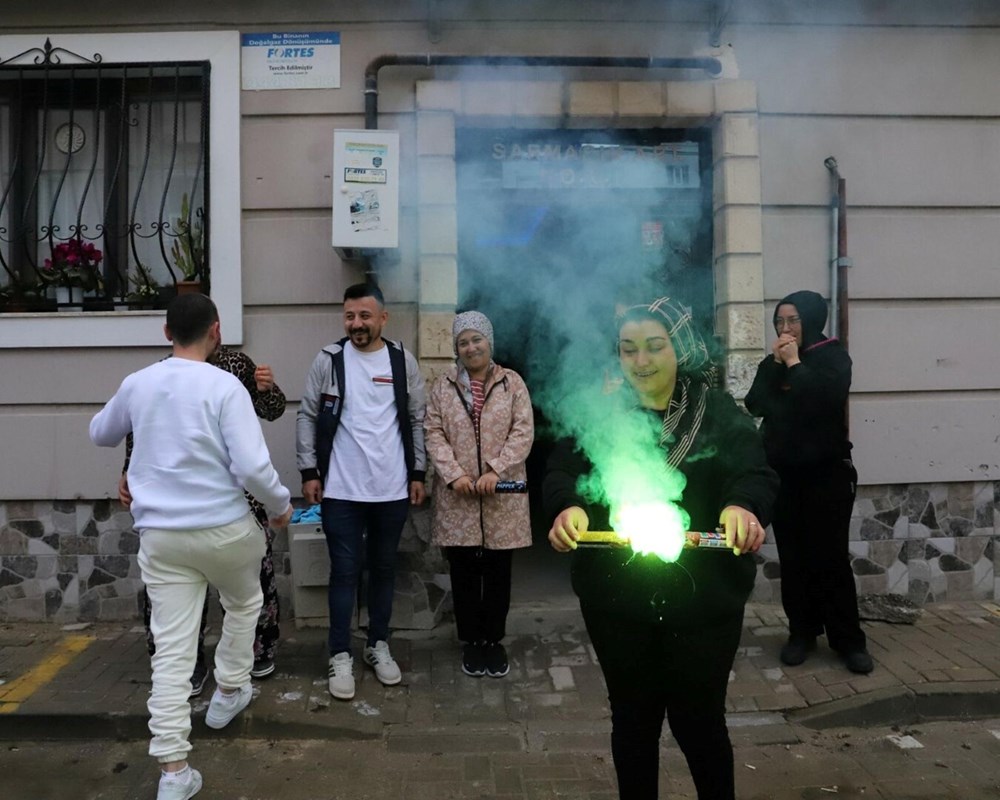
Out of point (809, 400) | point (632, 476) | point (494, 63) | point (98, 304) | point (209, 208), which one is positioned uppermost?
point (494, 63)

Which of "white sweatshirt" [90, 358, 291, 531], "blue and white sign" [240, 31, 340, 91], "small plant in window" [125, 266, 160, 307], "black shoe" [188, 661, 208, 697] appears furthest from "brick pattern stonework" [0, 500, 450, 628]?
"blue and white sign" [240, 31, 340, 91]

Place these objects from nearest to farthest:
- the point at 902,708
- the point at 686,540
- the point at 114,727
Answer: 1. the point at 686,540
2. the point at 114,727
3. the point at 902,708

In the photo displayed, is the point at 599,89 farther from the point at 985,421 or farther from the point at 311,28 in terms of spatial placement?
the point at 985,421

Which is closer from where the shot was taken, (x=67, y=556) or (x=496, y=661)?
(x=496, y=661)

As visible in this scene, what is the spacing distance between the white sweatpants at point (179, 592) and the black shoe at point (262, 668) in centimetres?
99

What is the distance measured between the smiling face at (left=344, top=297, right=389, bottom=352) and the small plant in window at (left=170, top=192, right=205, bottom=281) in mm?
1345

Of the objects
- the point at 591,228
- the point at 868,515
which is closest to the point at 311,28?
the point at 591,228

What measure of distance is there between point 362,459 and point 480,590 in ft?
3.21

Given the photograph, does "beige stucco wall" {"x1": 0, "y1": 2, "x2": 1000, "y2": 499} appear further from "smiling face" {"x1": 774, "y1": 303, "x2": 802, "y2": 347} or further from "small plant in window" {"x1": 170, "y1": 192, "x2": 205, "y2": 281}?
"smiling face" {"x1": 774, "y1": 303, "x2": 802, "y2": 347}

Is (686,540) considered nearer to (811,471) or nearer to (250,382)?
(811,471)

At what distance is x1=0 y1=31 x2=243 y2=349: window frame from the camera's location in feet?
15.7

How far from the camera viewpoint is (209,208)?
4.84 m

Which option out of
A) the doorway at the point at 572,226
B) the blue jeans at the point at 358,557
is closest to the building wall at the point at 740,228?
the doorway at the point at 572,226

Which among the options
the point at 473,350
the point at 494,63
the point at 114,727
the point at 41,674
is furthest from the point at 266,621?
the point at 494,63
